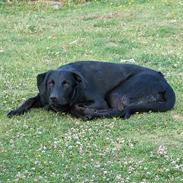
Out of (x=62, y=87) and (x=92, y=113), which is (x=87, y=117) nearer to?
(x=92, y=113)

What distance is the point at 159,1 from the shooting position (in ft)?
70.8

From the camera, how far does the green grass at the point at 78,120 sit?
7.34 m

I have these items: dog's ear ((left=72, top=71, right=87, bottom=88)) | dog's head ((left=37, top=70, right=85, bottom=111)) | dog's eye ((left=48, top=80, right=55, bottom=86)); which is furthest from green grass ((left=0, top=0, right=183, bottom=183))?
dog's ear ((left=72, top=71, right=87, bottom=88))

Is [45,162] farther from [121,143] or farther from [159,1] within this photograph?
[159,1]

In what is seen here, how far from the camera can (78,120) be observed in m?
9.37

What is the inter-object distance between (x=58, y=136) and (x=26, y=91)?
103 inches

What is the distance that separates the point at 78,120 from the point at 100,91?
65cm

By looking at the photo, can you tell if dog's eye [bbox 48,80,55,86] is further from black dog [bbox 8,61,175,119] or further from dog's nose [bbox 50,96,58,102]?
dog's nose [bbox 50,96,58,102]

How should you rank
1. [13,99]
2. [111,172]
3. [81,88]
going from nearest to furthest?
[111,172]
[81,88]
[13,99]

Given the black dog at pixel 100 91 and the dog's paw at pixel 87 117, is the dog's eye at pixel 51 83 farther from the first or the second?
the dog's paw at pixel 87 117

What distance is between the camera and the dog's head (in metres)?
9.52

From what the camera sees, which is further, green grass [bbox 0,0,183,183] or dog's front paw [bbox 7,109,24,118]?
dog's front paw [bbox 7,109,24,118]

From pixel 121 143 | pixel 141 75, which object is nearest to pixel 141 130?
pixel 121 143

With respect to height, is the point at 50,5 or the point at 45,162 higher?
the point at 45,162
